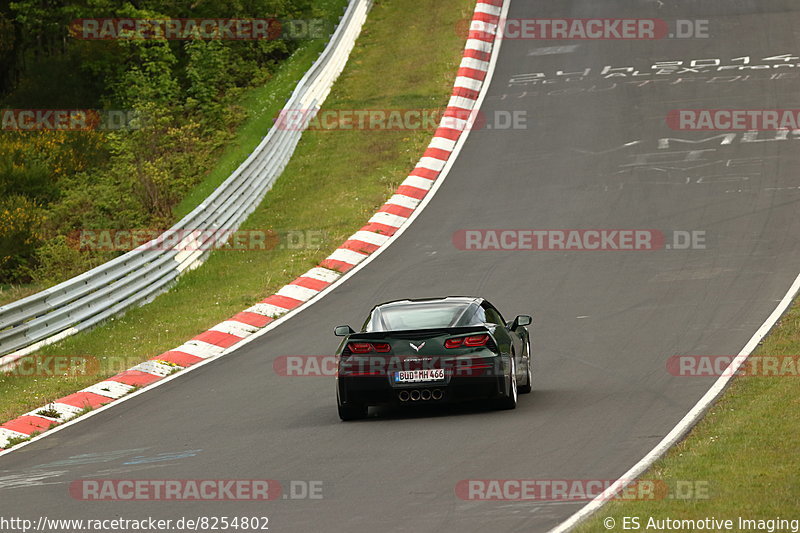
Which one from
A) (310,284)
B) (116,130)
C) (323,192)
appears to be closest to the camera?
(310,284)

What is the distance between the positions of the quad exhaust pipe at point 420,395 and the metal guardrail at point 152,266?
7.40 m

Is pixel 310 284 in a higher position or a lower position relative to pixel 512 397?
higher

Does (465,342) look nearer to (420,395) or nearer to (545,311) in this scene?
(420,395)

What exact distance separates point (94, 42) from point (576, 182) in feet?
55.5

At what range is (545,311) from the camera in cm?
1712

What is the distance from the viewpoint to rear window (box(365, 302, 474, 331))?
493 inches

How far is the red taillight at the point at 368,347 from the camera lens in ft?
39.9

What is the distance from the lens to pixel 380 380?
12.1m

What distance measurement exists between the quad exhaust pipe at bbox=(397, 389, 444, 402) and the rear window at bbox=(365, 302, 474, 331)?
68 cm

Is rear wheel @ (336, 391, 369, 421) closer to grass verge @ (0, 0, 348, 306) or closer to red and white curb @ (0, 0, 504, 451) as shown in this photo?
red and white curb @ (0, 0, 504, 451)

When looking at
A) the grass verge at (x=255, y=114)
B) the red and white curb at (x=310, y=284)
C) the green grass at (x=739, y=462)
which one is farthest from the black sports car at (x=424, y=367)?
the grass verge at (x=255, y=114)

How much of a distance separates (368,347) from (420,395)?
72cm

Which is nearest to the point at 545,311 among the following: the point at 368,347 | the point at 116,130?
the point at 368,347

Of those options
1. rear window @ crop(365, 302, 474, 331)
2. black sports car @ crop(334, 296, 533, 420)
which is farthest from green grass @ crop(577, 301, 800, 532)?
rear window @ crop(365, 302, 474, 331)
